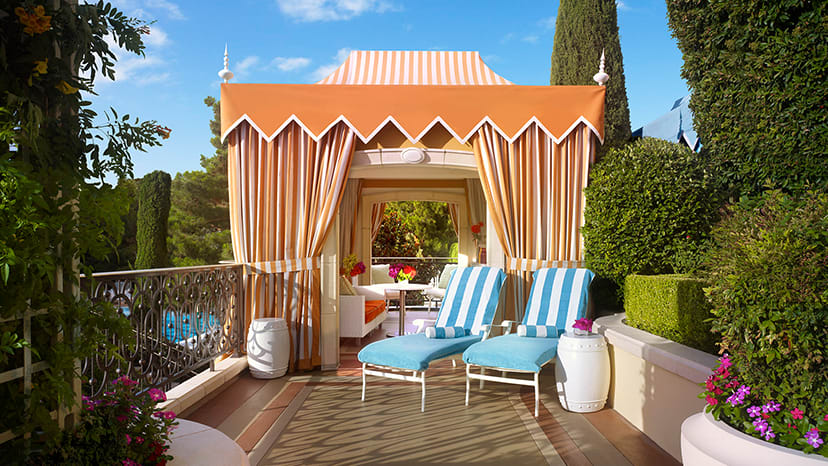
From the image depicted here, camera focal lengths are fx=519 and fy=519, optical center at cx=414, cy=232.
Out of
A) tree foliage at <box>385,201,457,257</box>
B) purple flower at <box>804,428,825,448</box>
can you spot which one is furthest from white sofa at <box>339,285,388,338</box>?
tree foliage at <box>385,201,457,257</box>

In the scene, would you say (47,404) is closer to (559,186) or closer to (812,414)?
(812,414)

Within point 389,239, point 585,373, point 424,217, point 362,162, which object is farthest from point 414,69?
point 424,217

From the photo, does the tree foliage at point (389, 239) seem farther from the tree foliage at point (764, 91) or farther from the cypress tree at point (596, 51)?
the tree foliage at point (764, 91)

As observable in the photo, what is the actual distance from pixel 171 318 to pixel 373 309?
132 inches

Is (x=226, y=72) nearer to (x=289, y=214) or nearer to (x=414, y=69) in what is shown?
(x=289, y=214)

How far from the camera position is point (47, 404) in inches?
58.9

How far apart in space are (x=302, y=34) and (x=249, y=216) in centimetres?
1505

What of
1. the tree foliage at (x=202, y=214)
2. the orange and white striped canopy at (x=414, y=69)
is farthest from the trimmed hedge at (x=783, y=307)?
the tree foliage at (x=202, y=214)

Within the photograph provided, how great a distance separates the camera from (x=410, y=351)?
4422 mm

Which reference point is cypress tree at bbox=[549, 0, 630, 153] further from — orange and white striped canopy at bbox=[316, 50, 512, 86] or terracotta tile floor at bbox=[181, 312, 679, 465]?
terracotta tile floor at bbox=[181, 312, 679, 465]

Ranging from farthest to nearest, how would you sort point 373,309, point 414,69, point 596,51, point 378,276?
1. point 596,51
2. point 378,276
3. point 373,309
4. point 414,69

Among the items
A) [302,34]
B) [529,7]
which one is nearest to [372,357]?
[529,7]

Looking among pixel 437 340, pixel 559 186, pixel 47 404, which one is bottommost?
pixel 437 340

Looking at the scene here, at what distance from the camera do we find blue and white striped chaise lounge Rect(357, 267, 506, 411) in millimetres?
4414
